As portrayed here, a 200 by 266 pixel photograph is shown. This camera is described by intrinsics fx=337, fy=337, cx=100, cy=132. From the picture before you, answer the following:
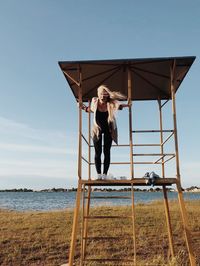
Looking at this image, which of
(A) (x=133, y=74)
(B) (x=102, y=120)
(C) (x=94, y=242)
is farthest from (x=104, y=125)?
(C) (x=94, y=242)

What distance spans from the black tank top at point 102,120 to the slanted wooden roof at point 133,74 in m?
0.84

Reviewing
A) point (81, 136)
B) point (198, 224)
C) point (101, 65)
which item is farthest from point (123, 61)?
point (198, 224)

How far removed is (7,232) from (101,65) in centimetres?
854

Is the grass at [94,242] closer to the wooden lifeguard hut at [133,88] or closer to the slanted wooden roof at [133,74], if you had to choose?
the wooden lifeguard hut at [133,88]

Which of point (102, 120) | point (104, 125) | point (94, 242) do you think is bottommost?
point (94, 242)

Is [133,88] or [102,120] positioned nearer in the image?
[102,120]

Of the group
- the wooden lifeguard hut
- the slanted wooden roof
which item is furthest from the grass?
the slanted wooden roof

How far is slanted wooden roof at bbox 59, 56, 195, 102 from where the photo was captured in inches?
263

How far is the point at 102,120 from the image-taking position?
22.2ft

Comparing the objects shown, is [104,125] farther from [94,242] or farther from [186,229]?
[94,242]

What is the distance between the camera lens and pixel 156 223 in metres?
14.2

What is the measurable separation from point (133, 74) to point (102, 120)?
1.71 metres

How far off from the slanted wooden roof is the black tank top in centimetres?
84

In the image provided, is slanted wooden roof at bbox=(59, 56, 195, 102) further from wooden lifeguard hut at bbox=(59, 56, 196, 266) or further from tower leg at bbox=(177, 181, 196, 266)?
tower leg at bbox=(177, 181, 196, 266)
